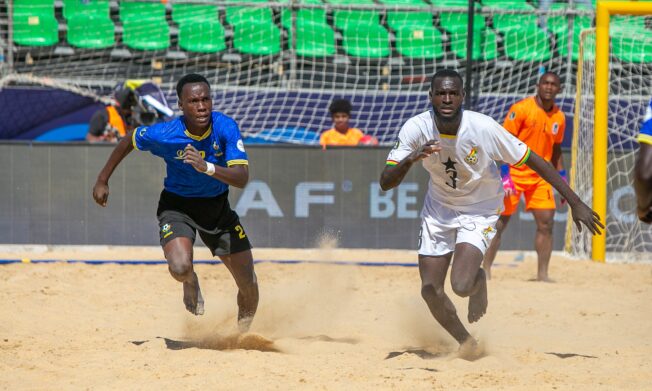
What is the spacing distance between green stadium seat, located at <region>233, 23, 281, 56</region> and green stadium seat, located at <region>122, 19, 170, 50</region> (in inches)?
46.1

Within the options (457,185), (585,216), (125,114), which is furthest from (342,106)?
(585,216)

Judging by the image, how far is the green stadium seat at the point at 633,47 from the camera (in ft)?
41.2

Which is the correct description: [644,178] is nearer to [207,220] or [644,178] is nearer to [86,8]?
[207,220]

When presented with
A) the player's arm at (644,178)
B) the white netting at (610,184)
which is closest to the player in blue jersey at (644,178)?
the player's arm at (644,178)

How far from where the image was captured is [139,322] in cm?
721

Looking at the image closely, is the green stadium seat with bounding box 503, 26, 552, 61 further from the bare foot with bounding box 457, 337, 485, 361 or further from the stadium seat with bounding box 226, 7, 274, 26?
the bare foot with bounding box 457, 337, 485, 361

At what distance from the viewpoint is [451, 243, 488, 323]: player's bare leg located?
564cm

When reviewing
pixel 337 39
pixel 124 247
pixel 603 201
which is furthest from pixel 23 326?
pixel 337 39

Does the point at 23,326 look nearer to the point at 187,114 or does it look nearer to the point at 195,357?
the point at 195,357

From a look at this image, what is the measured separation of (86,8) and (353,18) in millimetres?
4422

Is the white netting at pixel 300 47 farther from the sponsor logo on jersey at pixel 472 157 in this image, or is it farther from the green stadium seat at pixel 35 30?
the sponsor logo on jersey at pixel 472 157

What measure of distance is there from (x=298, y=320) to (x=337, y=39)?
8.42 m

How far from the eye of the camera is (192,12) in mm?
14680

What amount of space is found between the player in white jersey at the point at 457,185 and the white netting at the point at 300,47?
7787 millimetres
